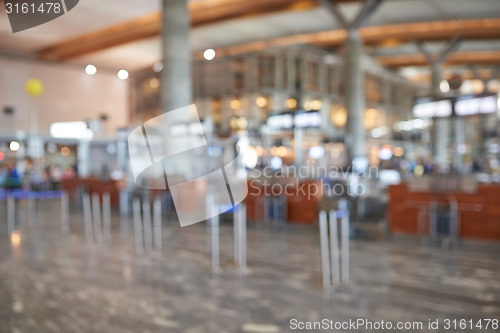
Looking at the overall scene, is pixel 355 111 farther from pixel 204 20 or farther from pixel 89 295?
pixel 89 295

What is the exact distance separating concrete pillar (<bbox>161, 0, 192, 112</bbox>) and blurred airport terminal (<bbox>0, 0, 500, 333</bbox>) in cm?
6

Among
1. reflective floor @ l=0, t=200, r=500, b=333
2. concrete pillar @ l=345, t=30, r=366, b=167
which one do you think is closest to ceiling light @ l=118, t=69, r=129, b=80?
reflective floor @ l=0, t=200, r=500, b=333

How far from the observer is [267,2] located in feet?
54.4

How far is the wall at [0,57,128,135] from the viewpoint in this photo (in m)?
19.8

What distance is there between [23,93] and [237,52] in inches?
443

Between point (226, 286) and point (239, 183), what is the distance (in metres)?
6.68

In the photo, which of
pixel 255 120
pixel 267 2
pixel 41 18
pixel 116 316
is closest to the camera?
pixel 41 18

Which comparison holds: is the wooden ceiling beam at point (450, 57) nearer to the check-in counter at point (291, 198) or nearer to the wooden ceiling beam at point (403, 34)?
the wooden ceiling beam at point (403, 34)


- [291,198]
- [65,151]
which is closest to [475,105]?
[291,198]

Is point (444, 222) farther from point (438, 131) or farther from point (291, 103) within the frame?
point (438, 131)

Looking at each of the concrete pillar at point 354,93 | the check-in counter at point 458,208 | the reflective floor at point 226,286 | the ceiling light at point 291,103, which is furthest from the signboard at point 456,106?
the ceiling light at point 291,103

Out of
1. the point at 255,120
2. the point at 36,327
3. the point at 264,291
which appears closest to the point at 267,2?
the point at 255,120

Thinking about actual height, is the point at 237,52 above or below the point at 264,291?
above

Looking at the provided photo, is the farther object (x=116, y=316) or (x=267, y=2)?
(x=267, y=2)
